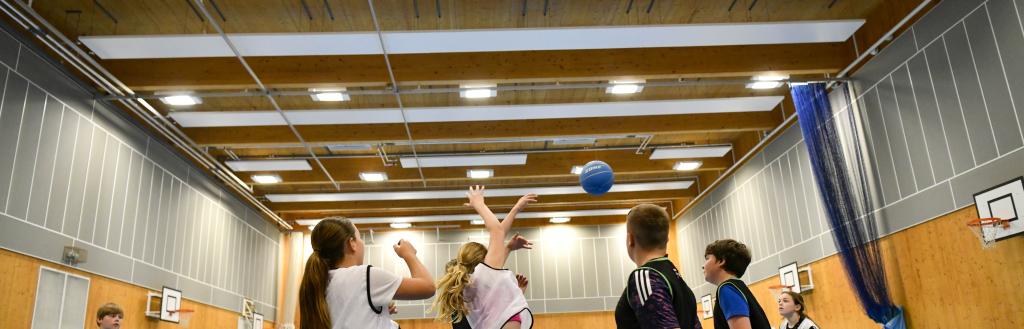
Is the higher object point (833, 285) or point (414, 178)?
point (414, 178)

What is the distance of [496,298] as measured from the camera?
13.5ft

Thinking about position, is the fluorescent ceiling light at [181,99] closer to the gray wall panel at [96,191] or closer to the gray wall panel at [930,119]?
the gray wall panel at [96,191]

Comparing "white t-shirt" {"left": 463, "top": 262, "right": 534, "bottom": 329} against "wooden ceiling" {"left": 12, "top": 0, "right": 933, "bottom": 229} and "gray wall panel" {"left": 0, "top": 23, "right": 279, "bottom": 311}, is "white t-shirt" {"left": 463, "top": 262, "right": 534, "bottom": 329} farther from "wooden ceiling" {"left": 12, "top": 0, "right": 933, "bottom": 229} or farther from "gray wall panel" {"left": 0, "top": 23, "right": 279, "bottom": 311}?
"gray wall panel" {"left": 0, "top": 23, "right": 279, "bottom": 311}

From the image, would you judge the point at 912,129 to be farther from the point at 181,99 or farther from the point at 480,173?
the point at 181,99

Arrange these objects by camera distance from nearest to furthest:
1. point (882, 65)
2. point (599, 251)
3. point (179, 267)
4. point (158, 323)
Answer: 1. point (882, 65)
2. point (158, 323)
3. point (179, 267)
4. point (599, 251)

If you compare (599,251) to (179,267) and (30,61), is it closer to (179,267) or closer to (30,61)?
(179,267)

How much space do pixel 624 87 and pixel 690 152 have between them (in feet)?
14.9

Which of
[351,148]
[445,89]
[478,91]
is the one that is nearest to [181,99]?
[351,148]

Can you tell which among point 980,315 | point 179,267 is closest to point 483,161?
point 179,267

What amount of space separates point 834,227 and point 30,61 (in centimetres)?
1242

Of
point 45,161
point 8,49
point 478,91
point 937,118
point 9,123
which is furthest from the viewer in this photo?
point 478,91

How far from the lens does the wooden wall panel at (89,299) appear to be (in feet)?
32.7

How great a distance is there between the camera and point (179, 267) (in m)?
15.6

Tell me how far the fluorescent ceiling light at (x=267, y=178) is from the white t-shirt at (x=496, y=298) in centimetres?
1479
